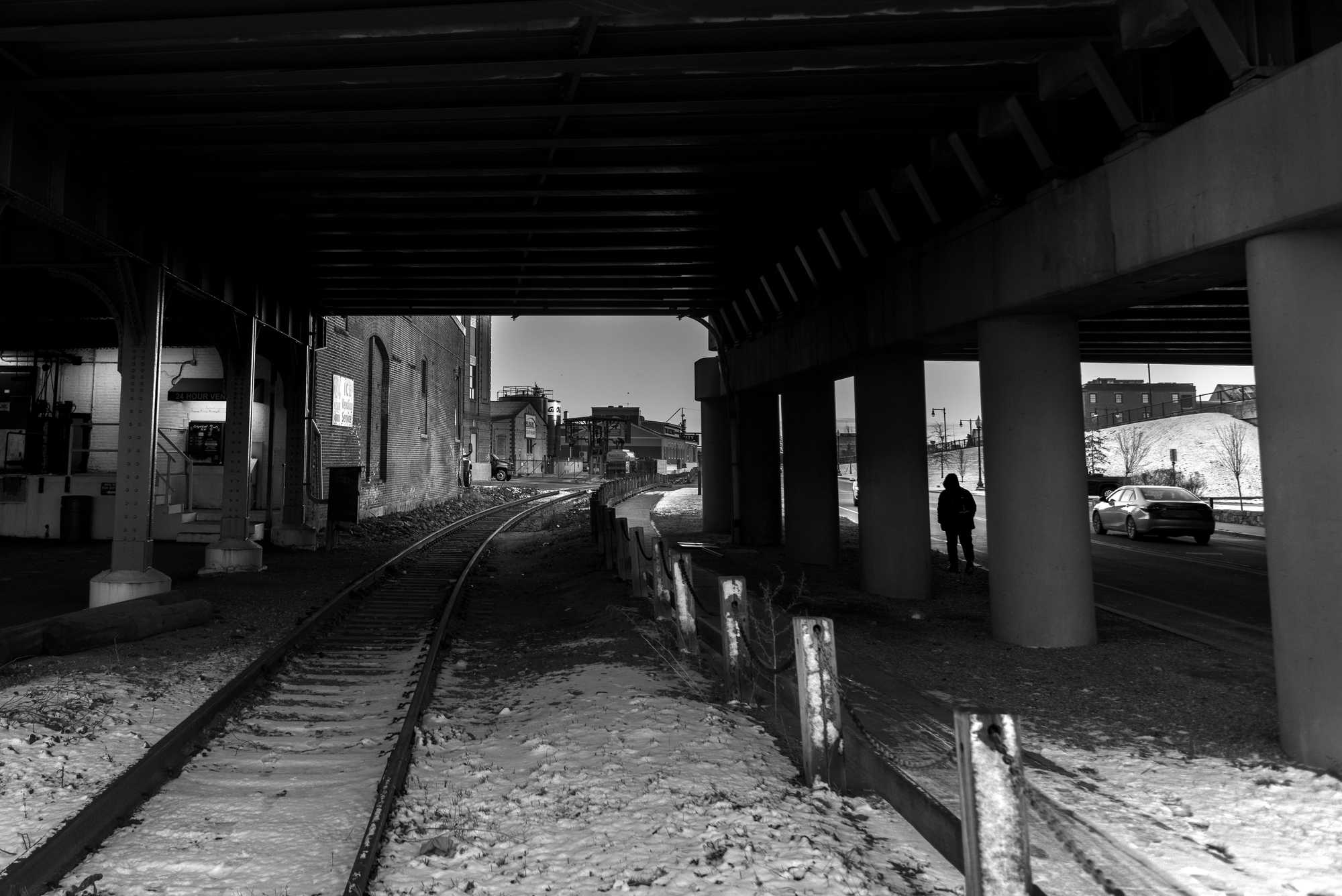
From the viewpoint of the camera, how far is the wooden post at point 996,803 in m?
2.93

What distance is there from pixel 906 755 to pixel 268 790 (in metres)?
4.06

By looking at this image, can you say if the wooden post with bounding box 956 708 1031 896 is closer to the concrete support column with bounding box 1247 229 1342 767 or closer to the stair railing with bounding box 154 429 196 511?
the concrete support column with bounding box 1247 229 1342 767

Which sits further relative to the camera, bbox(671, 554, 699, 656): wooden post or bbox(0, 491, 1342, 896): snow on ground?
bbox(671, 554, 699, 656): wooden post

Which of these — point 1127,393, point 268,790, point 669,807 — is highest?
point 1127,393

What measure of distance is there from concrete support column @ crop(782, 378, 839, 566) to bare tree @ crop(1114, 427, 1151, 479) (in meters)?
36.4

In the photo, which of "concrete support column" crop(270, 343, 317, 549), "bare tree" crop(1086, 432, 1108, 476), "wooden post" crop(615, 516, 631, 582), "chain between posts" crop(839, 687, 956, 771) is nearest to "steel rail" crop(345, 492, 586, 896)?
"chain between posts" crop(839, 687, 956, 771)

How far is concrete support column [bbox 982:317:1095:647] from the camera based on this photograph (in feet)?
27.8

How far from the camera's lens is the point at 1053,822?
3.31 metres

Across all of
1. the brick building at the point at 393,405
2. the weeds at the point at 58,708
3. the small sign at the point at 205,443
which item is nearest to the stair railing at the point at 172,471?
the small sign at the point at 205,443

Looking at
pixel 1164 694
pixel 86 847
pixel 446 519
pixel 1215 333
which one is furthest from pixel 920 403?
pixel 446 519

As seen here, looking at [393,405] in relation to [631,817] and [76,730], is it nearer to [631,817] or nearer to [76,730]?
[76,730]

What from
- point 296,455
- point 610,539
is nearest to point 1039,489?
point 610,539

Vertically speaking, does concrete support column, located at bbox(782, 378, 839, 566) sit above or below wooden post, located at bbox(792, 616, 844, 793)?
above

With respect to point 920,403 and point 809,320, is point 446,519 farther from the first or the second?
point 920,403
